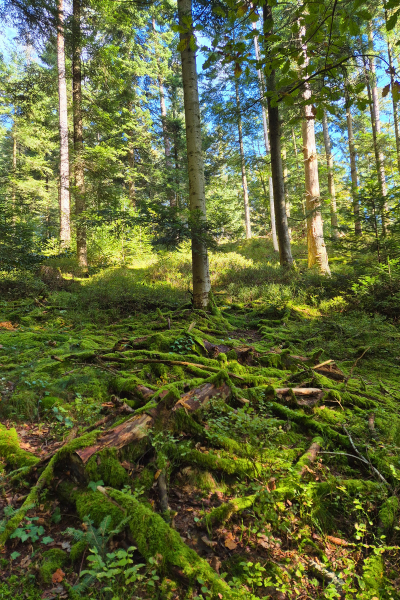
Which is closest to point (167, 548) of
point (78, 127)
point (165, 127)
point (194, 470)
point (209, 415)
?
point (194, 470)

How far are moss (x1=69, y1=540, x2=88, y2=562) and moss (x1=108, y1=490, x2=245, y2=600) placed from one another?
0.90ft

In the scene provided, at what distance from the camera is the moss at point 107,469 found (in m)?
2.12

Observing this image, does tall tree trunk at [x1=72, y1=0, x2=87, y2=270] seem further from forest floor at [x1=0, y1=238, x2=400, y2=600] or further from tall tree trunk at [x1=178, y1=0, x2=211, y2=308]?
forest floor at [x1=0, y1=238, x2=400, y2=600]

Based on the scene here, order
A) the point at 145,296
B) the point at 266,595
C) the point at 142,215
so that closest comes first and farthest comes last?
the point at 266,595
the point at 142,215
the point at 145,296

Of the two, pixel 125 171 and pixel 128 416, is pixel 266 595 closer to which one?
pixel 128 416

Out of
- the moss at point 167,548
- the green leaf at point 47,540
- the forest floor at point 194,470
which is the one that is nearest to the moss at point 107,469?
the forest floor at point 194,470

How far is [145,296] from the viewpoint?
831 centimetres

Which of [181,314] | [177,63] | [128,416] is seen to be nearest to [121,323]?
[181,314]

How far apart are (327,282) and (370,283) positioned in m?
1.74

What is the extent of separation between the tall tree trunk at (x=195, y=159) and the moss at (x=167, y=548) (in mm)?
5067

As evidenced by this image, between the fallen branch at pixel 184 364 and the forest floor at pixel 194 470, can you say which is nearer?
the forest floor at pixel 194 470

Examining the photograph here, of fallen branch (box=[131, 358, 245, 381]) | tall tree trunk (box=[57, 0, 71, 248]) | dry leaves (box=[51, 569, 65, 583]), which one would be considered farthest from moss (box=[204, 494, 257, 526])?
tall tree trunk (box=[57, 0, 71, 248])

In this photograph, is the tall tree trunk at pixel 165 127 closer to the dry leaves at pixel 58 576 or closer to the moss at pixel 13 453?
the moss at pixel 13 453

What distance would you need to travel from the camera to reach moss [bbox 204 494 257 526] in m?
2.03
